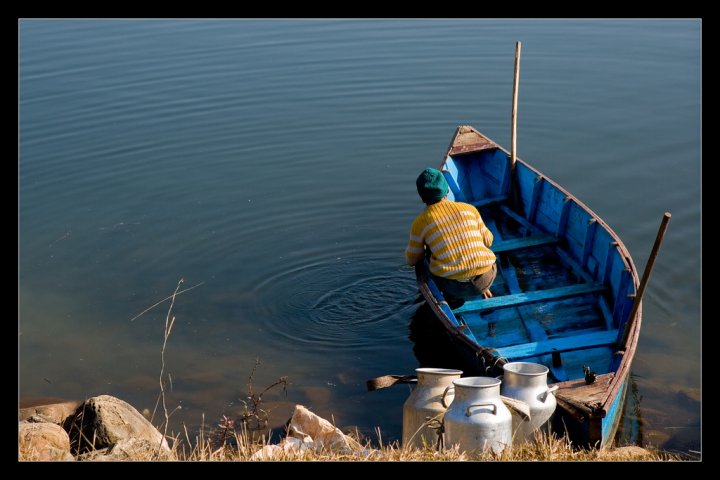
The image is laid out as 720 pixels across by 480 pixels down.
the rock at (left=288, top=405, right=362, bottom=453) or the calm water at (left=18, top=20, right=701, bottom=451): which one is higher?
the calm water at (left=18, top=20, right=701, bottom=451)

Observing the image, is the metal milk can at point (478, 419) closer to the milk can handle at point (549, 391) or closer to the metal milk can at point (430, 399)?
the metal milk can at point (430, 399)

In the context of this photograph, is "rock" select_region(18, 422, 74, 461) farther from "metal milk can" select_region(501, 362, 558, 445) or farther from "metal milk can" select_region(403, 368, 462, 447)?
"metal milk can" select_region(501, 362, 558, 445)

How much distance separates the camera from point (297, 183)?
13.5 metres

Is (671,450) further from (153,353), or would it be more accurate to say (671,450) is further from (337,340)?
(153,353)

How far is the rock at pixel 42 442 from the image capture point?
5309 mm

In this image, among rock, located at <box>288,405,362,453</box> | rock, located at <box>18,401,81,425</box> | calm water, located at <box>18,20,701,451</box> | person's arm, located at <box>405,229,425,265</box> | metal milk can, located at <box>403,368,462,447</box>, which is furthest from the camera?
calm water, located at <box>18,20,701,451</box>

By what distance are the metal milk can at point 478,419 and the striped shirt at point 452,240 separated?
270 cm

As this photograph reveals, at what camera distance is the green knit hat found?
8.05 m

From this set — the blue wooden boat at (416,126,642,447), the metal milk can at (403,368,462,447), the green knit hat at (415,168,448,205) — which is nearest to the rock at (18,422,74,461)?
the metal milk can at (403,368,462,447)

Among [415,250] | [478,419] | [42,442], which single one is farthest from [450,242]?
[42,442]

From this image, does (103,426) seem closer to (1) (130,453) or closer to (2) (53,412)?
(1) (130,453)

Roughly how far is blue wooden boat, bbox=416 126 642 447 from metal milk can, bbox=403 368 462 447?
2.94 feet

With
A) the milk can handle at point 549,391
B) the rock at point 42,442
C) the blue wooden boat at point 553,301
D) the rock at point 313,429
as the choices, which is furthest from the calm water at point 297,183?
the rock at point 42,442

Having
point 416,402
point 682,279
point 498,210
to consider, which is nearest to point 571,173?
point 498,210
